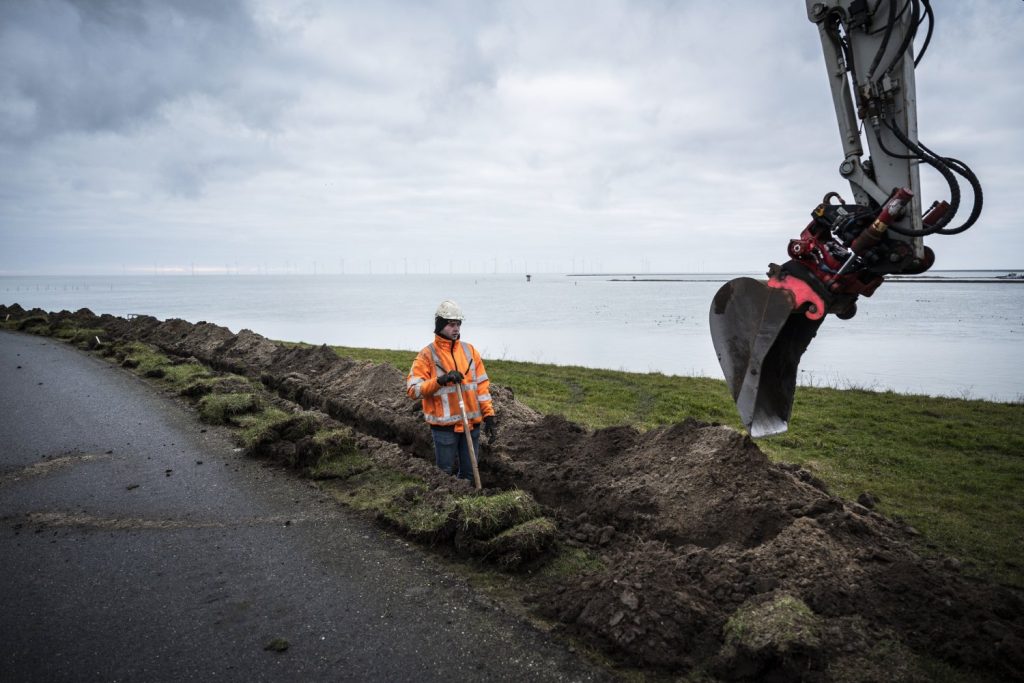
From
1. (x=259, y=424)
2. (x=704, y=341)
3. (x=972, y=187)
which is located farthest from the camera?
(x=704, y=341)

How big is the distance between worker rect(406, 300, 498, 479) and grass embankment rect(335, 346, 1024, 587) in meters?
3.35

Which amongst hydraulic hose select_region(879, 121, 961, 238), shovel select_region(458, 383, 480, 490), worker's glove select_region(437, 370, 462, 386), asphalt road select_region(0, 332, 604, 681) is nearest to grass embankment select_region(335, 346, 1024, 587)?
hydraulic hose select_region(879, 121, 961, 238)

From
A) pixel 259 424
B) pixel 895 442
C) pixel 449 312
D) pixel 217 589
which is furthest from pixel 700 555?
pixel 259 424

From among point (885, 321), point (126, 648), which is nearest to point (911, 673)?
point (126, 648)

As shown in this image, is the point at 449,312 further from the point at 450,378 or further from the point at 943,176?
the point at 943,176

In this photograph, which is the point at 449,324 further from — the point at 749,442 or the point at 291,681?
the point at 291,681

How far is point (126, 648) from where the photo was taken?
13.3ft

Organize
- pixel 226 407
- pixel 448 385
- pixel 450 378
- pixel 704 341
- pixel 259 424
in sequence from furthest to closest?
1. pixel 704 341
2. pixel 226 407
3. pixel 259 424
4. pixel 448 385
5. pixel 450 378

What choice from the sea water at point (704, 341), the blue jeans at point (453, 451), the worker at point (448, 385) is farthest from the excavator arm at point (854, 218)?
the sea water at point (704, 341)

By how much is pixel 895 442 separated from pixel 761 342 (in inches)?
250

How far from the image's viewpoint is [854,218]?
469cm

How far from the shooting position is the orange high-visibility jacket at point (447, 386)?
678 cm

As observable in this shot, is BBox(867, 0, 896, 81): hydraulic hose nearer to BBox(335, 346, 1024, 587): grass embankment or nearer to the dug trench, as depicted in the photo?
the dug trench

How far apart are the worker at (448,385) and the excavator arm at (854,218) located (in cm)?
288
